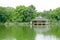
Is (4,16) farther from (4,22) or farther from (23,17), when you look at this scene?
(23,17)

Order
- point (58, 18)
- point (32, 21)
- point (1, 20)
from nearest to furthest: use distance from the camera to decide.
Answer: point (32, 21) → point (1, 20) → point (58, 18)

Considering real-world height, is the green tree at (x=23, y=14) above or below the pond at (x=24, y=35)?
above

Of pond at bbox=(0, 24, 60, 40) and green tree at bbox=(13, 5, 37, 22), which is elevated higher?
green tree at bbox=(13, 5, 37, 22)

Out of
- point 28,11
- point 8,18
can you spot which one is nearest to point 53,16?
point 28,11

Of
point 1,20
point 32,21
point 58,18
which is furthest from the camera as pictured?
point 58,18

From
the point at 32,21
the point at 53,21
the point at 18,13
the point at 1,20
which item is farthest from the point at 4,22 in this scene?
the point at 53,21

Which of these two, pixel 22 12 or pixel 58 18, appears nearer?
pixel 22 12

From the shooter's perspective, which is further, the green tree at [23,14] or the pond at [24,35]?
the green tree at [23,14]

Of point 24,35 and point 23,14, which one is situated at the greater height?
point 23,14

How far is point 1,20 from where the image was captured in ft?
143

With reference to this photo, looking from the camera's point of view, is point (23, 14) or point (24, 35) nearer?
point (24, 35)

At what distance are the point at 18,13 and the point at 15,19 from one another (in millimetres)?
1594

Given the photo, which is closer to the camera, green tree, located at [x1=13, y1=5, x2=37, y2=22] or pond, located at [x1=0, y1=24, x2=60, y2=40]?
pond, located at [x1=0, y1=24, x2=60, y2=40]

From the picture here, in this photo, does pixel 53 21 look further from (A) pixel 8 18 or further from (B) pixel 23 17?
(A) pixel 8 18
